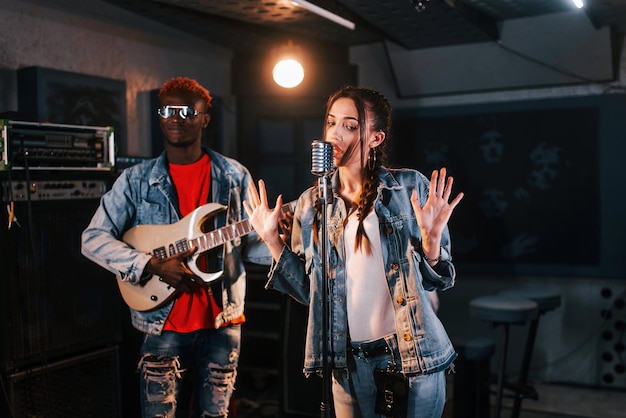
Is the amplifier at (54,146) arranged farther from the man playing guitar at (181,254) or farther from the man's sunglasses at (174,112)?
the man's sunglasses at (174,112)

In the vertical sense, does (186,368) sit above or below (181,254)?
below

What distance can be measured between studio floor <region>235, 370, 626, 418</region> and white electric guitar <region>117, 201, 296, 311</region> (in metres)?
1.58

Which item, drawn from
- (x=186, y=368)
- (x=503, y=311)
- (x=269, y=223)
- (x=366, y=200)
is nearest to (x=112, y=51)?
(x=186, y=368)

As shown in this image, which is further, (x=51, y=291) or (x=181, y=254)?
(x=51, y=291)

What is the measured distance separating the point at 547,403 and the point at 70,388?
315 centimetres

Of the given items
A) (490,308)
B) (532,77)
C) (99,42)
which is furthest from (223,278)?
(532,77)

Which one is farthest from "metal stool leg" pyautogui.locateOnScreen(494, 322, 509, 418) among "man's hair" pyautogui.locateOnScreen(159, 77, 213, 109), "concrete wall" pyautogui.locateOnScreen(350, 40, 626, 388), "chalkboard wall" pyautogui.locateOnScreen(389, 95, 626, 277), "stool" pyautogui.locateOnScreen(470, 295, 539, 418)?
"man's hair" pyautogui.locateOnScreen(159, 77, 213, 109)

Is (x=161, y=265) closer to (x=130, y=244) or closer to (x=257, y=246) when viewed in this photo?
(x=130, y=244)

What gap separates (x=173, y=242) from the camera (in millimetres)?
2861

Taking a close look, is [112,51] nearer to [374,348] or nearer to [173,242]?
[173,242]

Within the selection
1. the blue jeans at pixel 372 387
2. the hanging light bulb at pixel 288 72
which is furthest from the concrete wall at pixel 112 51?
the blue jeans at pixel 372 387

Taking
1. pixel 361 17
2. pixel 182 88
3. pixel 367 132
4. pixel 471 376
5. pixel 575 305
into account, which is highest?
pixel 361 17

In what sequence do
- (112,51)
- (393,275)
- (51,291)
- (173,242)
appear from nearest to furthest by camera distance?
(393,275) < (173,242) < (51,291) < (112,51)

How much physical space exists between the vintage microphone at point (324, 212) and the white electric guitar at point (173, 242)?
35.5 inches
